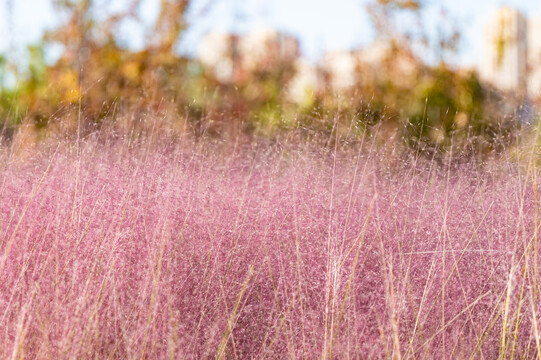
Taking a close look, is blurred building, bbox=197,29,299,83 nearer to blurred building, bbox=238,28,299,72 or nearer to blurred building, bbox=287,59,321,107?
blurred building, bbox=238,28,299,72

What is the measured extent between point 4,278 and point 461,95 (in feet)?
17.6

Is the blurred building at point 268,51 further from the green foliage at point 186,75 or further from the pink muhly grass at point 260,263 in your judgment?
the pink muhly grass at point 260,263

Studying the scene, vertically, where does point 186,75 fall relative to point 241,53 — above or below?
below

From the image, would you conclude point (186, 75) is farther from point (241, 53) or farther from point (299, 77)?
point (299, 77)

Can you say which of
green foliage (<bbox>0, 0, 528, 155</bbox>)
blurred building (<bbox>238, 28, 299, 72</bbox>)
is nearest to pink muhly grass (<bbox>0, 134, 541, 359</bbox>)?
green foliage (<bbox>0, 0, 528, 155</bbox>)

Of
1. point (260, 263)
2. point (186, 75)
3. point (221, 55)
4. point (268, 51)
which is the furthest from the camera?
point (268, 51)

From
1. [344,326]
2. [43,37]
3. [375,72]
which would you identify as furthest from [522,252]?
[43,37]

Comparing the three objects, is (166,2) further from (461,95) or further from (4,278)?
(4,278)

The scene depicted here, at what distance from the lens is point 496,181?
7.81ft

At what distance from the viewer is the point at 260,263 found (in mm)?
1962

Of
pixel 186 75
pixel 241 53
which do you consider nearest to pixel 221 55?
pixel 241 53

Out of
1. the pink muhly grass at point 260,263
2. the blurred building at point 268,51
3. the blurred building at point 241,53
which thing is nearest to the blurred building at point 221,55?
the blurred building at point 241,53

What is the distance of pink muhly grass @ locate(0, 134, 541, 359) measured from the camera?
1.64 metres

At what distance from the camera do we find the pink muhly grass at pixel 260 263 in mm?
1644
